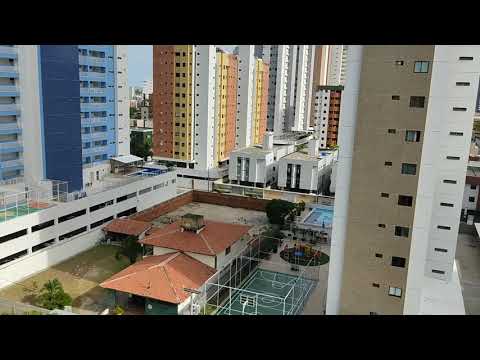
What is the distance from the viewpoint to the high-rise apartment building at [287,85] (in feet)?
78.2

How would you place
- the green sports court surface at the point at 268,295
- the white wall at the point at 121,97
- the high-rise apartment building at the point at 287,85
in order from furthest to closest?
the high-rise apartment building at the point at 287,85 < the white wall at the point at 121,97 < the green sports court surface at the point at 268,295

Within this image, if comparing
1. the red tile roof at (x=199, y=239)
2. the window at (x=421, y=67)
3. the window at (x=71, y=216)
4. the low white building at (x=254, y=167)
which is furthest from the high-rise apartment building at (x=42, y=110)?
the window at (x=421, y=67)

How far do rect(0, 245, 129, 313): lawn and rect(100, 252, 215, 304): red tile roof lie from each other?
573mm

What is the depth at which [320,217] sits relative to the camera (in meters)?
12.8

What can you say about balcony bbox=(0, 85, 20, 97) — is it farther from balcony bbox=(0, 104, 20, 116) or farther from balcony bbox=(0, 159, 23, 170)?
balcony bbox=(0, 159, 23, 170)

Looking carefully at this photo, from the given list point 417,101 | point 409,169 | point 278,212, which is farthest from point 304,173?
point 417,101

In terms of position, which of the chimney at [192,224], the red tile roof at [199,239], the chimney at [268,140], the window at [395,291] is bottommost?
the red tile roof at [199,239]

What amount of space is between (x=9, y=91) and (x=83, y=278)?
465 centimetres

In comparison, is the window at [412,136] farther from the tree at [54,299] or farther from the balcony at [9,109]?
the balcony at [9,109]

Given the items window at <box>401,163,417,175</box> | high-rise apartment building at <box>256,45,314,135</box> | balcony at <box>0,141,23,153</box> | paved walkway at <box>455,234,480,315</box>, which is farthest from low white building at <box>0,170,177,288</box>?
high-rise apartment building at <box>256,45,314,135</box>

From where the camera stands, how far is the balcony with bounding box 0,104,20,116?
9.81 metres

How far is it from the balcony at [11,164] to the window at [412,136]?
346 inches
